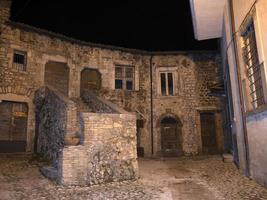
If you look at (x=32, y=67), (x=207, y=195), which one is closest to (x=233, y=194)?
(x=207, y=195)

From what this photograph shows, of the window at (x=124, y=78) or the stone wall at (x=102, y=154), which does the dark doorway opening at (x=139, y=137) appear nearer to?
the window at (x=124, y=78)

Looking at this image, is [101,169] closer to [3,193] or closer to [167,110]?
[3,193]

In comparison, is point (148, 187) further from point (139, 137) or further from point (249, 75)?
point (139, 137)

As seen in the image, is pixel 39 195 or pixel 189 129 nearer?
pixel 39 195

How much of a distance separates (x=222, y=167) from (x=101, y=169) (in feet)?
Result: 17.0

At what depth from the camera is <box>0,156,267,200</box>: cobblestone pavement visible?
20.0 ft

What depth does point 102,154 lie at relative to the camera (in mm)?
7738

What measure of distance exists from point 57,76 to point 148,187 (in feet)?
27.6

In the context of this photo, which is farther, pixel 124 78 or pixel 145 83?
pixel 145 83

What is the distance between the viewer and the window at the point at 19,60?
11688mm

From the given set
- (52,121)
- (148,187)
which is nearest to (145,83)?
(52,121)

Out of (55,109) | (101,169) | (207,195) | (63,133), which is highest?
(55,109)

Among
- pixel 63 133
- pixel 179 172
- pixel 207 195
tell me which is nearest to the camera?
pixel 207 195

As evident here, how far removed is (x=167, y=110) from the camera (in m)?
15.2
